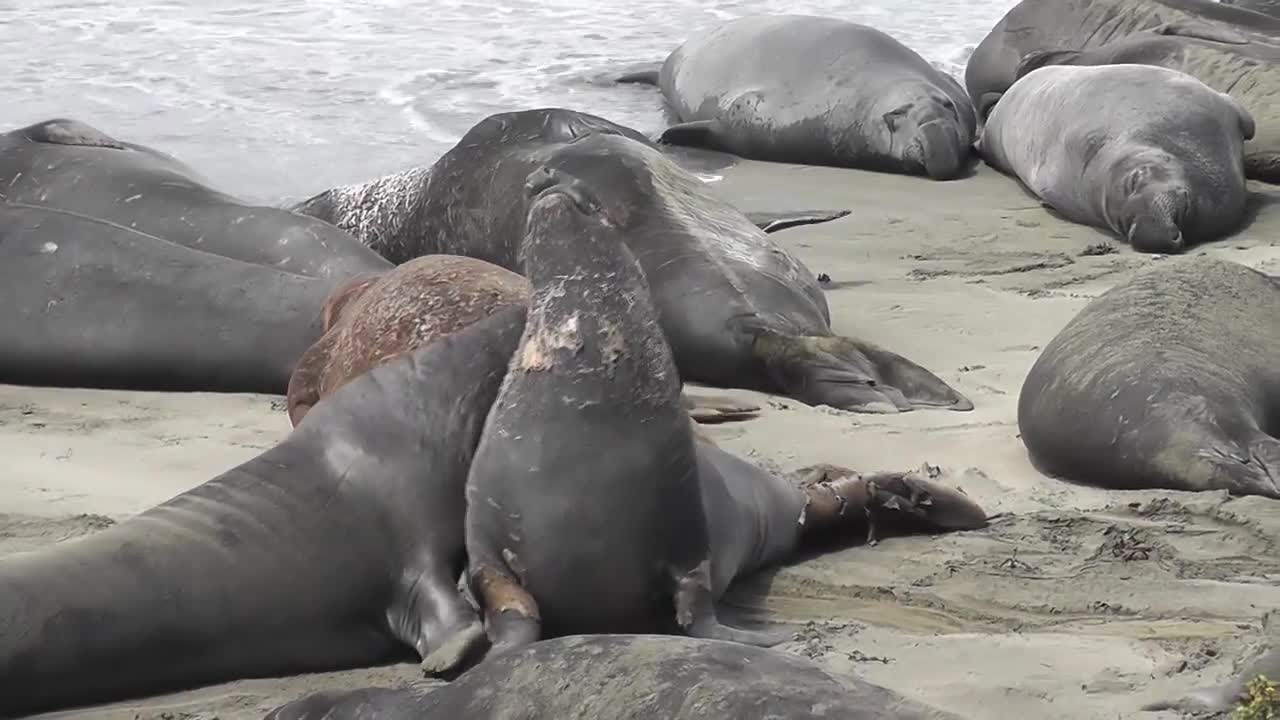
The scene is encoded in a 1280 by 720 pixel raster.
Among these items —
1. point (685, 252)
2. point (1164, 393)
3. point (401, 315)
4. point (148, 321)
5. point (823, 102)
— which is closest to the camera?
point (401, 315)

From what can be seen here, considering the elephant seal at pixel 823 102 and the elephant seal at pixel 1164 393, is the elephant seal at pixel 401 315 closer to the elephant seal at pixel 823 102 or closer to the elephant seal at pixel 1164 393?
the elephant seal at pixel 1164 393

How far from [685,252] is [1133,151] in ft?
9.39

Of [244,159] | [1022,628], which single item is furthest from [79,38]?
[1022,628]

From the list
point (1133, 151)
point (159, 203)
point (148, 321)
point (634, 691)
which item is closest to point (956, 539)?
point (634, 691)

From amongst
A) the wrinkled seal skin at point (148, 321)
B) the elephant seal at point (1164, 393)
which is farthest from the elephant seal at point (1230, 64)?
the wrinkled seal skin at point (148, 321)

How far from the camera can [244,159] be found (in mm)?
9352

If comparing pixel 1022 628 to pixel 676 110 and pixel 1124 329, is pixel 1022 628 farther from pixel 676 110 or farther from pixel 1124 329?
pixel 676 110

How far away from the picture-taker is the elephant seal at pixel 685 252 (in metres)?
5.28

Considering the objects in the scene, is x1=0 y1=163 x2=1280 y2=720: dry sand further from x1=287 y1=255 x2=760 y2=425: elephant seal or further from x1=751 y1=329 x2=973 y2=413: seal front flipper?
x1=287 y1=255 x2=760 y2=425: elephant seal

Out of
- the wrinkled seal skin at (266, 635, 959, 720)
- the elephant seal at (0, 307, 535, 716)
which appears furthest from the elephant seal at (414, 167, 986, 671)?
the wrinkled seal skin at (266, 635, 959, 720)

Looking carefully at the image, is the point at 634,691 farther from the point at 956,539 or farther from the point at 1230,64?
the point at 1230,64

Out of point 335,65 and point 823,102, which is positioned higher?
point 823,102

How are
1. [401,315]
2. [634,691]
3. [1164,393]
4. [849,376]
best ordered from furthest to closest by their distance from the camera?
[849,376]
[1164,393]
[401,315]
[634,691]

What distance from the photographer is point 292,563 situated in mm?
3418
